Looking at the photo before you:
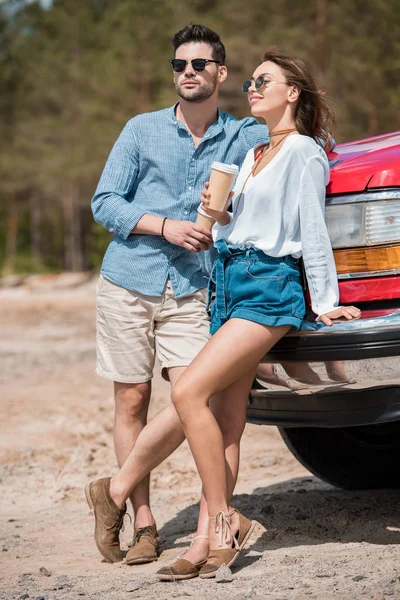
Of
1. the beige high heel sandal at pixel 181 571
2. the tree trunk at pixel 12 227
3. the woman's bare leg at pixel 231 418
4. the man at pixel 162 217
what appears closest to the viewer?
the beige high heel sandal at pixel 181 571

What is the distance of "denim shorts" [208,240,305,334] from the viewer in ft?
11.0

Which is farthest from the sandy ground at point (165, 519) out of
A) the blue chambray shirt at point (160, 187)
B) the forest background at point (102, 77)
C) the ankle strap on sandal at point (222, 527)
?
the forest background at point (102, 77)

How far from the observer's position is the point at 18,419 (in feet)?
24.0

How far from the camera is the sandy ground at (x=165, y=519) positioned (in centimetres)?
341

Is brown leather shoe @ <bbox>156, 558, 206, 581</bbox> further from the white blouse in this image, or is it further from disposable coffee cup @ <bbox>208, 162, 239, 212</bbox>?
disposable coffee cup @ <bbox>208, 162, 239, 212</bbox>

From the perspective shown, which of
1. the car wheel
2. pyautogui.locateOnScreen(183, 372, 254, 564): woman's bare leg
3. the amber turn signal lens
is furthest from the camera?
the car wheel

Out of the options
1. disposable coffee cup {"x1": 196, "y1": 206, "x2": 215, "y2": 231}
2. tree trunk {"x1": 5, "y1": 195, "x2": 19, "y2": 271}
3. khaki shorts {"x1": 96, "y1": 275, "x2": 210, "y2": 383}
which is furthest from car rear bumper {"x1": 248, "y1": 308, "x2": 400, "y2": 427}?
tree trunk {"x1": 5, "y1": 195, "x2": 19, "y2": 271}

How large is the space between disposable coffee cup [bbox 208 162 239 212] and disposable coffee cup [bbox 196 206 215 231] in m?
0.17

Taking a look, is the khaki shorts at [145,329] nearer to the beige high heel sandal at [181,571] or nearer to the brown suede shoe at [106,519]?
the brown suede shoe at [106,519]

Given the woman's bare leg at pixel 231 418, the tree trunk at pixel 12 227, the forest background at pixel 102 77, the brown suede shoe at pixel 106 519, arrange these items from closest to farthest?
the woman's bare leg at pixel 231 418 → the brown suede shoe at pixel 106 519 → the forest background at pixel 102 77 → the tree trunk at pixel 12 227

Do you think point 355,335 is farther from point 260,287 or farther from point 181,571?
point 181,571

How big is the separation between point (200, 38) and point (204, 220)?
0.82m

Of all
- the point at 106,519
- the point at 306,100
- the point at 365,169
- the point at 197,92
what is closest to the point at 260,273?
the point at 365,169

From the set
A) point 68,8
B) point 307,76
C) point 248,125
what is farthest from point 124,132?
point 68,8
